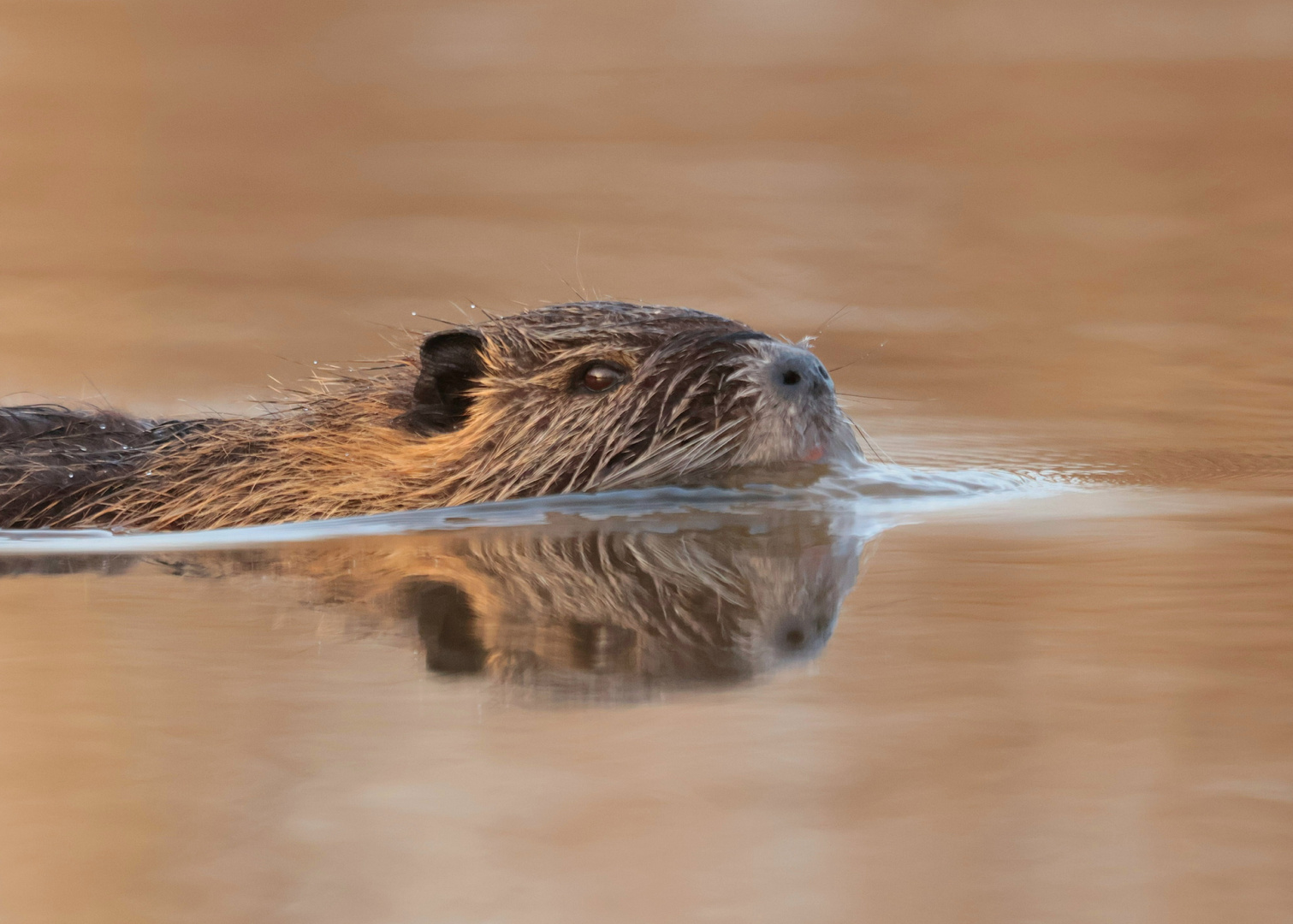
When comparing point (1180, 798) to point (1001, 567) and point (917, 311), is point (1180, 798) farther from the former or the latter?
point (917, 311)

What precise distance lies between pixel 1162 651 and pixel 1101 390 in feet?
19.0

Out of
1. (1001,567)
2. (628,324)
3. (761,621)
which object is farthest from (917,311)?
(761,621)

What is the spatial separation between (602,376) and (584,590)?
1359 mm

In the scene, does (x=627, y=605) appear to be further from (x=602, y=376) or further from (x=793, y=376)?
(x=602, y=376)

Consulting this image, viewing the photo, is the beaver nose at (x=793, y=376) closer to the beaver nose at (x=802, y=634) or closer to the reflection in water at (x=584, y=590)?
the reflection in water at (x=584, y=590)

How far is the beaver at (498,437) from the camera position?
429 centimetres

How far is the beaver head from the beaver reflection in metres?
0.43

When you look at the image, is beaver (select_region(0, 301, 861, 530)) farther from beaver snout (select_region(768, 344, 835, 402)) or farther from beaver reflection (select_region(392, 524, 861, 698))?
beaver reflection (select_region(392, 524, 861, 698))

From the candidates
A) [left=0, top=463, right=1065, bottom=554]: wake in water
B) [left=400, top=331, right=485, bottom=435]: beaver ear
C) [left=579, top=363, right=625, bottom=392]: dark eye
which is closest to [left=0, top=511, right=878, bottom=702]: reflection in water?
[left=0, top=463, right=1065, bottom=554]: wake in water

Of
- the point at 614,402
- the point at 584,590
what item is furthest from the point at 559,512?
the point at 584,590

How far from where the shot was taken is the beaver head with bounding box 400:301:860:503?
4.27 m

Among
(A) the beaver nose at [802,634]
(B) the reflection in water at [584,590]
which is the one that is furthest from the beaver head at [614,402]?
(A) the beaver nose at [802,634]

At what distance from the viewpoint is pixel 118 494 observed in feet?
15.4

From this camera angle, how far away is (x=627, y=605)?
3.02 m
